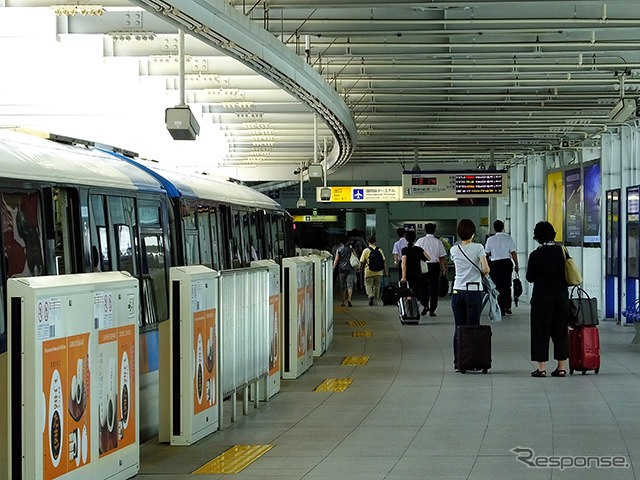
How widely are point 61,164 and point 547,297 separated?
233 inches

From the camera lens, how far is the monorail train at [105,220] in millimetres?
8109

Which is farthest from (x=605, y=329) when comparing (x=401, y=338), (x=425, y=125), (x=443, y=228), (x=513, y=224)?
(x=443, y=228)

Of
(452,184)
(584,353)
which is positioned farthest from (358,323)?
(584,353)

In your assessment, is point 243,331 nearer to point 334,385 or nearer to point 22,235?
point 334,385

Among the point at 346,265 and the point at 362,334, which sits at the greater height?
the point at 346,265

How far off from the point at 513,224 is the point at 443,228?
895cm

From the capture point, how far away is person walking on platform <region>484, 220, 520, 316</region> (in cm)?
2375

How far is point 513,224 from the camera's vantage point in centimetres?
3506

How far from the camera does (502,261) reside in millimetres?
23750

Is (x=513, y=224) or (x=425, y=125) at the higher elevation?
(x=425, y=125)

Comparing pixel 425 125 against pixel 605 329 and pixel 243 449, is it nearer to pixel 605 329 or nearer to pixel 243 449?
pixel 605 329

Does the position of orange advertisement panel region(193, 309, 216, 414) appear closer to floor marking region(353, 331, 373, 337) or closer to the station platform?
the station platform

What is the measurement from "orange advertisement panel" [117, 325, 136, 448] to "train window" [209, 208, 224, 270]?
7.42 metres

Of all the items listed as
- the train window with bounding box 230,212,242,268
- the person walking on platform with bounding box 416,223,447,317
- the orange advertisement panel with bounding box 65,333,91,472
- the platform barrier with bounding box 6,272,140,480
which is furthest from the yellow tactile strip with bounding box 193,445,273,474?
the person walking on platform with bounding box 416,223,447,317
